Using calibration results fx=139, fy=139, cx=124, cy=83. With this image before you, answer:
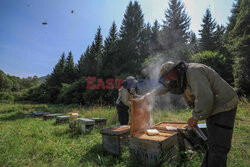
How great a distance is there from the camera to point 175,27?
20438 millimetres

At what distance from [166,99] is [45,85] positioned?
86.2 ft

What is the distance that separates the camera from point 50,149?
3.07 meters

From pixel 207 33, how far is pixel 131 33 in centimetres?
1397

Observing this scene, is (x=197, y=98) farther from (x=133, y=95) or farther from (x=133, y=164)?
(x=133, y=95)

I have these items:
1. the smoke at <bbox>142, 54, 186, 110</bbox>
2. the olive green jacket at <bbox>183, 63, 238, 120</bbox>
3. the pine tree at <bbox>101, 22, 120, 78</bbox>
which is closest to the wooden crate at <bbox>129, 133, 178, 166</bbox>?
the olive green jacket at <bbox>183, 63, 238, 120</bbox>

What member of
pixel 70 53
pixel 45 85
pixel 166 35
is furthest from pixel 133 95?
pixel 70 53

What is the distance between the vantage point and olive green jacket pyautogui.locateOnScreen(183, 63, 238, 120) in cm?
146

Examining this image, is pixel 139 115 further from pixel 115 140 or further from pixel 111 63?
pixel 111 63

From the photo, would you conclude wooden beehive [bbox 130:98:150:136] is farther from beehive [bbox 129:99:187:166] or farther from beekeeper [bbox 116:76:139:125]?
beekeeper [bbox 116:76:139:125]

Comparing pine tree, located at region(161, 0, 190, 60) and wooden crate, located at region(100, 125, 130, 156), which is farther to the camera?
pine tree, located at region(161, 0, 190, 60)

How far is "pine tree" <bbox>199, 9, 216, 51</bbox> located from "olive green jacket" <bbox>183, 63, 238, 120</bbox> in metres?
26.1

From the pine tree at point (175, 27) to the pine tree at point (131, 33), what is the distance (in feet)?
12.4

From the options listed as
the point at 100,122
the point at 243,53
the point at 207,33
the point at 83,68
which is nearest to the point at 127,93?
the point at 100,122

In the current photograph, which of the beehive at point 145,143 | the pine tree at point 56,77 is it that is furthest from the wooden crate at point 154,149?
the pine tree at point 56,77
